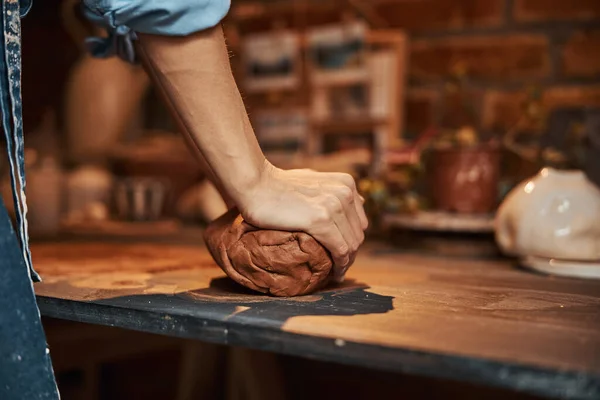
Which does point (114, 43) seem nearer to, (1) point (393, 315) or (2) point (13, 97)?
(2) point (13, 97)

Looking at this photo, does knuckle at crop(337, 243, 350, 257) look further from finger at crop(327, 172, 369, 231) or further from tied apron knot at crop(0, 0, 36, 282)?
tied apron knot at crop(0, 0, 36, 282)

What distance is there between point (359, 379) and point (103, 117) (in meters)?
1.37

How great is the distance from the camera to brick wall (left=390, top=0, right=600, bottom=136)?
184 cm

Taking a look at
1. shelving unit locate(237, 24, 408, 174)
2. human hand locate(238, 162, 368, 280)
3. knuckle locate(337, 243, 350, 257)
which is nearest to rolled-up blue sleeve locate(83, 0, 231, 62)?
human hand locate(238, 162, 368, 280)

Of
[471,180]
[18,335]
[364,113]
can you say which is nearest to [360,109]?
[364,113]

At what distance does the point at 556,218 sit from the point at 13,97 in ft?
3.04

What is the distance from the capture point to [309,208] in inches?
33.2

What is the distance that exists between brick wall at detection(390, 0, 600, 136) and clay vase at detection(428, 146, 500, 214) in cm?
51

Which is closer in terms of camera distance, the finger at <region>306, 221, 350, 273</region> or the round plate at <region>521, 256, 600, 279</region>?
the finger at <region>306, 221, 350, 273</region>

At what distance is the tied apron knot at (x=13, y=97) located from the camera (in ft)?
2.71

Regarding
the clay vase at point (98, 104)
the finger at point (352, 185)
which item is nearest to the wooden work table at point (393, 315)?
the finger at point (352, 185)

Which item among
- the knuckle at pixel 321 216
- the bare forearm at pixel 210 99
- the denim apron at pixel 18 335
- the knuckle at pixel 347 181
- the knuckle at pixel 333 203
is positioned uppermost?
the bare forearm at pixel 210 99

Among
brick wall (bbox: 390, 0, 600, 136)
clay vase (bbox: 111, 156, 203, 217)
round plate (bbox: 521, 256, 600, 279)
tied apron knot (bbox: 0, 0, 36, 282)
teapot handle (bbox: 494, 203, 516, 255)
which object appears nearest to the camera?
tied apron knot (bbox: 0, 0, 36, 282)

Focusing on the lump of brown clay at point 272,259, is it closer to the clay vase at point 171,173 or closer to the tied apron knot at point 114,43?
the tied apron knot at point 114,43
